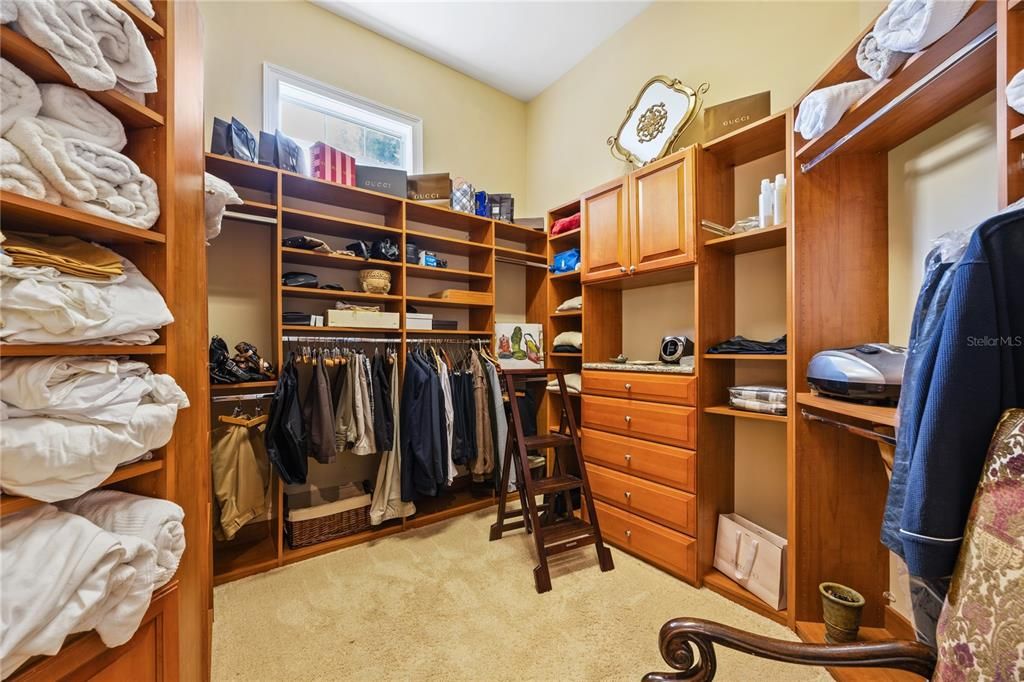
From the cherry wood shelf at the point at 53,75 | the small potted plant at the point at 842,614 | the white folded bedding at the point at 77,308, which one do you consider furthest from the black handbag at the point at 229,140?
the small potted plant at the point at 842,614

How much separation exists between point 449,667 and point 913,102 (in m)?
2.52

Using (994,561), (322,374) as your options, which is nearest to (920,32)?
→ (994,561)

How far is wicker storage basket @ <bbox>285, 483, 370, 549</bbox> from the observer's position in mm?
2199

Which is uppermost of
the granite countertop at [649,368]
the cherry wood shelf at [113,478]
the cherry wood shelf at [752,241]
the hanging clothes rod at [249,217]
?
the hanging clothes rod at [249,217]

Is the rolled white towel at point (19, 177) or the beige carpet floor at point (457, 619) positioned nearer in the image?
the rolled white towel at point (19, 177)

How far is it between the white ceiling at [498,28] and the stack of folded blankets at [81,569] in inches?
123

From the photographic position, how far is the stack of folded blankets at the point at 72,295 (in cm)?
74

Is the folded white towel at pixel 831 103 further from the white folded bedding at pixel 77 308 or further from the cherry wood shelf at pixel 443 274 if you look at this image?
the white folded bedding at pixel 77 308

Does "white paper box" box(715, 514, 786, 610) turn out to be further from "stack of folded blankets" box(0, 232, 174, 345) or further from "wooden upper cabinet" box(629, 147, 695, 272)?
"stack of folded blankets" box(0, 232, 174, 345)

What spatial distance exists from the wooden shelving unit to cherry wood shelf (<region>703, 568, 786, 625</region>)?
2.12 m

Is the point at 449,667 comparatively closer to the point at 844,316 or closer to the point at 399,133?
the point at 844,316

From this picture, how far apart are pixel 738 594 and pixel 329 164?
3.21 m

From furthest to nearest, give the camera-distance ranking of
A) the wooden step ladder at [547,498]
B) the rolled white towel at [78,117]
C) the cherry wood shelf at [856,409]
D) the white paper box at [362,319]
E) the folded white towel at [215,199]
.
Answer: the white paper box at [362,319], the wooden step ladder at [547,498], the folded white towel at [215,199], the cherry wood shelf at [856,409], the rolled white towel at [78,117]

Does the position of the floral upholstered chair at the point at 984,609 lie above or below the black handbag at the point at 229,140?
below
